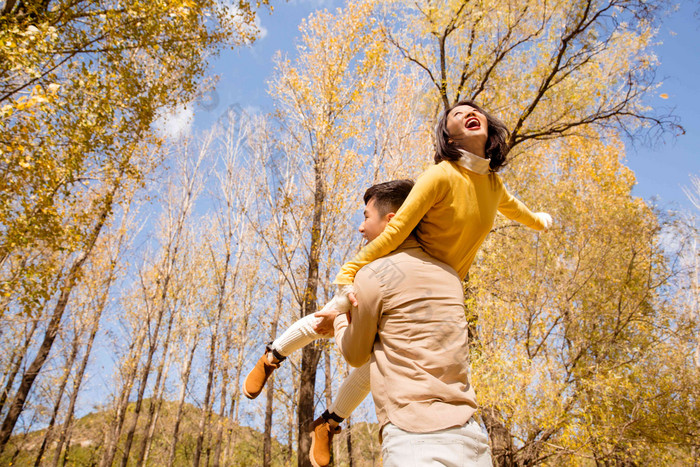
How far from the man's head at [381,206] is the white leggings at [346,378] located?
17.9 inches

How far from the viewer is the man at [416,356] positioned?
3.77 ft

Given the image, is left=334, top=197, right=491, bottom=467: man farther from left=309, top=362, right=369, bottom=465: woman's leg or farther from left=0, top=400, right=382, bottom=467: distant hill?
left=0, top=400, right=382, bottom=467: distant hill

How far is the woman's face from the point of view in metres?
1.67

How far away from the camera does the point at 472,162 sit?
161 cm

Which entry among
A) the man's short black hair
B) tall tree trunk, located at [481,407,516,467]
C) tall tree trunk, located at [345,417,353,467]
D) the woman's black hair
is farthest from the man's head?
tall tree trunk, located at [345,417,353,467]

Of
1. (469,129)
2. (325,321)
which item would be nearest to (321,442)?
(325,321)

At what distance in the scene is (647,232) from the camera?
953 centimetres

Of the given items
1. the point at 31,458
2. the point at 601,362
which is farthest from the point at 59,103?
the point at 31,458

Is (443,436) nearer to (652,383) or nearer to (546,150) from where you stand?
(652,383)

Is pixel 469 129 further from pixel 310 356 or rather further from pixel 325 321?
pixel 310 356

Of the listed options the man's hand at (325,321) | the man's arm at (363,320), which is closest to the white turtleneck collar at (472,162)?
the man's arm at (363,320)

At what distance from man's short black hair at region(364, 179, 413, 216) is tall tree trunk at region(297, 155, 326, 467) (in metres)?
4.58

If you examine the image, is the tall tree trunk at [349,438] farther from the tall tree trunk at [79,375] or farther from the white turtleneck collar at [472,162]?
the white turtleneck collar at [472,162]

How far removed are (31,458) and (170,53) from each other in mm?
14922
